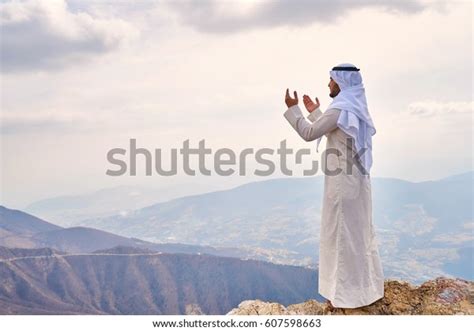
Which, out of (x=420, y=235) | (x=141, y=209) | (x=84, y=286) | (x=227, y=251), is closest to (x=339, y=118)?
(x=84, y=286)

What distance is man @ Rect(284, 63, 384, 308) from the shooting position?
371 centimetres

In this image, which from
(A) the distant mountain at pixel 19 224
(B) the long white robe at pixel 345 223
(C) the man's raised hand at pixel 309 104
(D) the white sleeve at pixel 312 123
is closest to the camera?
(D) the white sleeve at pixel 312 123

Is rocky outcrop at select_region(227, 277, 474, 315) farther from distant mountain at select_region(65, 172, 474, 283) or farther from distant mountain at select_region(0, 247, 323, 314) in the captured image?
distant mountain at select_region(65, 172, 474, 283)

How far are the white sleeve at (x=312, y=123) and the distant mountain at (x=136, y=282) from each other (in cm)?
2459

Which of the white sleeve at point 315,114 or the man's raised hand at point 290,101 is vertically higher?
the man's raised hand at point 290,101

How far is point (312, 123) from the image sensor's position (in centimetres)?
372

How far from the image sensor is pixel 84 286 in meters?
35.0

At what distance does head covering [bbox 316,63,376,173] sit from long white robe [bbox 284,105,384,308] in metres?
0.08

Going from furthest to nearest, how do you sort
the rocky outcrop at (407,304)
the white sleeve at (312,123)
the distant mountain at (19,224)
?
the distant mountain at (19,224)
the rocky outcrop at (407,304)
the white sleeve at (312,123)

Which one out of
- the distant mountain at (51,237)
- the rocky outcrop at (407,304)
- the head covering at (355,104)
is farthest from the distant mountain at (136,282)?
the head covering at (355,104)

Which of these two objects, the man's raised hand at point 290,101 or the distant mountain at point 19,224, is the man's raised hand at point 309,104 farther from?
the distant mountain at point 19,224

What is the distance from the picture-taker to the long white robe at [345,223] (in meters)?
3.72

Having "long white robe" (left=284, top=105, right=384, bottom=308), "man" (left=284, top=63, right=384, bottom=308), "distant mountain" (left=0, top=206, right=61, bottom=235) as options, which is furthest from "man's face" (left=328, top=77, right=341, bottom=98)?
"distant mountain" (left=0, top=206, right=61, bottom=235)
